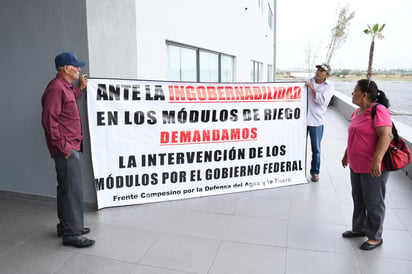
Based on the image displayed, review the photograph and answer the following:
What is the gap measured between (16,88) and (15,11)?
100 centimetres

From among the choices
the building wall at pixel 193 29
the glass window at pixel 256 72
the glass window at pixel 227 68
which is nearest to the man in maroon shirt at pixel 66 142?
the building wall at pixel 193 29

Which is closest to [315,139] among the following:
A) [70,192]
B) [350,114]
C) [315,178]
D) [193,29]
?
[315,178]

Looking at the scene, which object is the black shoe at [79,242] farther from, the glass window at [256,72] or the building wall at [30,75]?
the glass window at [256,72]

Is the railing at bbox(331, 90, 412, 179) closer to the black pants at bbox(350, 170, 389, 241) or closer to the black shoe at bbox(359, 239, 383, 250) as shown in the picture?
the black pants at bbox(350, 170, 389, 241)

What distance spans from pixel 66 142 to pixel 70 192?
0.54m

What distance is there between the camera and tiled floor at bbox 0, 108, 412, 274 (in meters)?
3.12

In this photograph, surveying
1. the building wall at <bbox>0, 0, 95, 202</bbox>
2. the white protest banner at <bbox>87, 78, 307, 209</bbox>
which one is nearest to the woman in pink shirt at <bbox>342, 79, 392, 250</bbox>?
the white protest banner at <bbox>87, 78, 307, 209</bbox>

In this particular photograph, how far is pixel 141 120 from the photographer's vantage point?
4.57m

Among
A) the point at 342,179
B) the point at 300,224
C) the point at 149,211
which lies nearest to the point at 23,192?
the point at 149,211

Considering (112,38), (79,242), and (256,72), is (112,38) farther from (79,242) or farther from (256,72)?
(256,72)

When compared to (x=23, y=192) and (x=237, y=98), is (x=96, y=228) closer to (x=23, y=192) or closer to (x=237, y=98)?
(x=23, y=192)

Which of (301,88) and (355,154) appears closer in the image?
(355,154)

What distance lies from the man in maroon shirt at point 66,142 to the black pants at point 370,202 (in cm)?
283

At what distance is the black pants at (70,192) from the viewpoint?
11.3ft
